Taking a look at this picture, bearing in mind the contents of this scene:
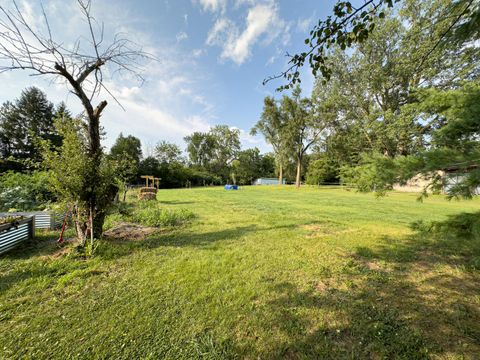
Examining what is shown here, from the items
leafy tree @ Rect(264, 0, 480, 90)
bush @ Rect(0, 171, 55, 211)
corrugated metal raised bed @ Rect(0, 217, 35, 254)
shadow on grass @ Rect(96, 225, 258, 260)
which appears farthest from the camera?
bush @ Rect(0, 171, 55, 211)

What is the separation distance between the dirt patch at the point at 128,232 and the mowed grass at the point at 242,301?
1.60 feet

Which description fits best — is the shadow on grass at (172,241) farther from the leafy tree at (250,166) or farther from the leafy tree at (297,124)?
the leafy tree at (250,166)

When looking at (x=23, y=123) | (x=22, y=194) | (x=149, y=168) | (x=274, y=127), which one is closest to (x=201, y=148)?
(x=149, y=168)

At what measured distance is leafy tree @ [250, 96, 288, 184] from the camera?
95.8ft

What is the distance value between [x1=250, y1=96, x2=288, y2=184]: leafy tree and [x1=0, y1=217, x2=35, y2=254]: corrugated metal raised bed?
2813 cm

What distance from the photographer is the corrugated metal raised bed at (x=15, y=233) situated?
3500 mm

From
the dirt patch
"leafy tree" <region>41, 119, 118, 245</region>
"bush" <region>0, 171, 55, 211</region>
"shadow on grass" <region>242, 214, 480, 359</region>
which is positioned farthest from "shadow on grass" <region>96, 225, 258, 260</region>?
"bush" <region>0, 171, 55, 211</region>

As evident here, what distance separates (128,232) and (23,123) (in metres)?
39.1

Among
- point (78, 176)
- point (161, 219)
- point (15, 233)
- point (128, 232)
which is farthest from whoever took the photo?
point (161, 219)

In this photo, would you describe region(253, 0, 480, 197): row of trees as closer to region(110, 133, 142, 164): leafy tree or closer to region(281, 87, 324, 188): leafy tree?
region(281, 87, 324, 188): leafy tree

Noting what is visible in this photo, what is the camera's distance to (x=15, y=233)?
12.4ft

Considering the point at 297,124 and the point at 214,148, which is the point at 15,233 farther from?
the point at 214,148

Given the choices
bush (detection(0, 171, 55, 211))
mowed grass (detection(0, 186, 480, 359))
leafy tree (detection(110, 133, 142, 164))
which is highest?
leafy tree (detection(110, 133, 142, 164))

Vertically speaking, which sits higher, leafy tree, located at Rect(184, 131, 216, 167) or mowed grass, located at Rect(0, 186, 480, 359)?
leafy tree, located at Rect(184, 131, 216, 167)
